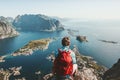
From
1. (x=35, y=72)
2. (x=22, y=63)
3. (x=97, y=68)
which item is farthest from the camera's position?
(x=22, y=63)

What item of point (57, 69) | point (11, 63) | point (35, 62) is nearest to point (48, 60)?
point (35, 62)

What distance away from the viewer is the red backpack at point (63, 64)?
37.2 ft

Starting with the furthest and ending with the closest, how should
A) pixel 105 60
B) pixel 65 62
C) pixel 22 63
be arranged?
A: pixel 105 60 < pixel 22 63 < pixel 65 62

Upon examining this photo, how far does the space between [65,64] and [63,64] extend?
0.12m

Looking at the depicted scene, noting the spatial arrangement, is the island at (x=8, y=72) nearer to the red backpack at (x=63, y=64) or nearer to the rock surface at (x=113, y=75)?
the rock surface at (x=113, y=75)

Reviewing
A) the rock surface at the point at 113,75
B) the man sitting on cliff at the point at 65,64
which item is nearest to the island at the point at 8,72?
the rock surface at the point at 113,75

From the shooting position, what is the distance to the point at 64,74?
1138cm

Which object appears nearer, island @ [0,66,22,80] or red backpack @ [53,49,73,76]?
red backpack @ [53,49,73,76]

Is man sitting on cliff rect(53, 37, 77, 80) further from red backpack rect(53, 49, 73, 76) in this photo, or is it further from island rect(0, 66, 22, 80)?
island rect(0, 66, 22, 80)

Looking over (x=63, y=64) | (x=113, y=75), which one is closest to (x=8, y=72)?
(x=113, y=75)

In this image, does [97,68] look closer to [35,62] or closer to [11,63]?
[35,62]

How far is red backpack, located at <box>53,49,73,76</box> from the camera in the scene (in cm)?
1133

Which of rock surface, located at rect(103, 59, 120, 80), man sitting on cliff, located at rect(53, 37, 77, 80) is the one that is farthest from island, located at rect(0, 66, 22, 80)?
man sitting on cliff, located at rect(53, 37, 77, 80)

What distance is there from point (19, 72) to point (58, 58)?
14340cm
